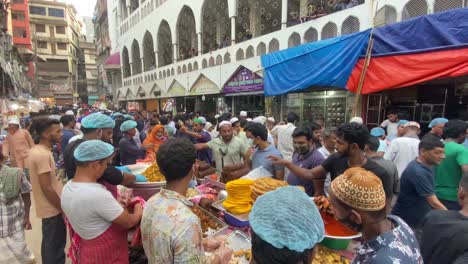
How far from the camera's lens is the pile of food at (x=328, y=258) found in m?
1.55

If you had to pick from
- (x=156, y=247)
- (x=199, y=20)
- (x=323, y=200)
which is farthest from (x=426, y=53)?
(x=199, y=20)

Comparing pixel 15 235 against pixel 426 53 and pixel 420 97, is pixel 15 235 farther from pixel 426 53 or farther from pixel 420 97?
pixel 420 97

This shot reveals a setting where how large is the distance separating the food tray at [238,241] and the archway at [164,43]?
21593 millimetres

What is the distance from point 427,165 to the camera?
2689mm

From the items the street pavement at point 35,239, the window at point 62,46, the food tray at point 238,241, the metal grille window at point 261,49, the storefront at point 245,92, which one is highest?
the window at point 62,46

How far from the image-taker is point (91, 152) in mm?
1747

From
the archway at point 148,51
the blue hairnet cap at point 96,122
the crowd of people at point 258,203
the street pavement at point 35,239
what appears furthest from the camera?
the archway at point 148,51

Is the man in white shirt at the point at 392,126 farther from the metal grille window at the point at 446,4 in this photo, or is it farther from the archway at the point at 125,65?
the archway at the point at 125,65

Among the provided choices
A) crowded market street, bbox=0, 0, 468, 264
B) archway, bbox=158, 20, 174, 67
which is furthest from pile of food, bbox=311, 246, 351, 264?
archway, bbox=158, 20, 174, 67

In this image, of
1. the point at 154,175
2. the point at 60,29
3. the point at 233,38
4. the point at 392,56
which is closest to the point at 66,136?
the point at 154,175

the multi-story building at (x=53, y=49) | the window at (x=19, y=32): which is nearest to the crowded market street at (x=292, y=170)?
the window at (x=19, y=32)

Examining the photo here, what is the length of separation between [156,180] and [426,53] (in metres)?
5.87

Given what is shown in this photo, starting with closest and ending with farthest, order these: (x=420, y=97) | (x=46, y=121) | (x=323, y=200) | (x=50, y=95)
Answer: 1. (x=323, y=200)
2. (x=46, y=121)
3. (x=420, y=97)
4. (x=50, y=95)

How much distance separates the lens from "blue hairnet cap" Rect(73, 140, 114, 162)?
1733 mm
